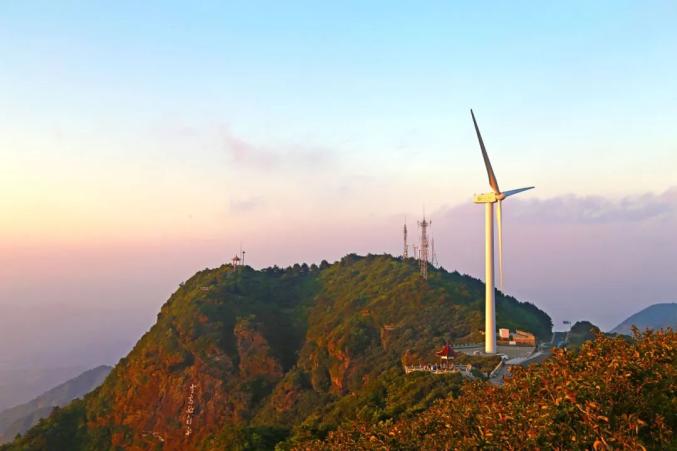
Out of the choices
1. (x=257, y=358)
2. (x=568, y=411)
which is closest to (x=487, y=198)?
(x=568, y=411)

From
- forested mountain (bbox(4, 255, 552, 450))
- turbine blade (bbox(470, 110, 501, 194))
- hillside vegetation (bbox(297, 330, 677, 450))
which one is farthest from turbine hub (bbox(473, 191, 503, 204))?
hillside vegetation (bbox(297, 330, 677, 450))

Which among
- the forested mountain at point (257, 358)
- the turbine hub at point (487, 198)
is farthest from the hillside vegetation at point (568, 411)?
the forested mountain at point (257, 358)

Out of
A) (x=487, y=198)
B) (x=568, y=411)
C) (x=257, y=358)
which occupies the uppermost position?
(x=487, y=198)

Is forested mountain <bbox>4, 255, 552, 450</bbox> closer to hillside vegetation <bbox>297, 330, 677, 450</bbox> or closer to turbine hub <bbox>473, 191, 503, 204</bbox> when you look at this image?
turbine hub <bbox>473, 191, 503, 204</bbox>

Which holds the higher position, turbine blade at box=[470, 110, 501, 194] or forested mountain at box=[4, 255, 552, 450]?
turbine blade at box=[470, 110, 501, 194]

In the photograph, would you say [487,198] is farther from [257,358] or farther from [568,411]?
[257,358]

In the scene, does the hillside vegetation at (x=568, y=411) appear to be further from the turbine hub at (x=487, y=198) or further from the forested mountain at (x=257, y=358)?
the forested mountain at (x=257, y=358)
